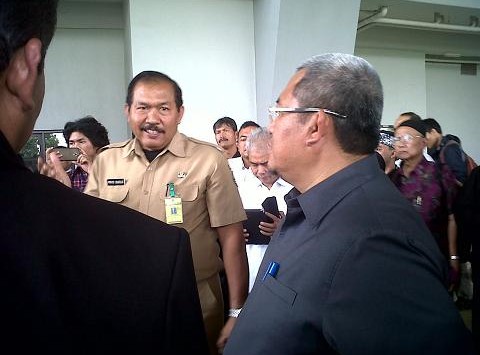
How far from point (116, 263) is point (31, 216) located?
0.11 meters

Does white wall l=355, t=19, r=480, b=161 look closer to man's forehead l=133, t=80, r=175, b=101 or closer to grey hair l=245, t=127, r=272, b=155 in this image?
grey hair l=245, t=127, r=272, b=155

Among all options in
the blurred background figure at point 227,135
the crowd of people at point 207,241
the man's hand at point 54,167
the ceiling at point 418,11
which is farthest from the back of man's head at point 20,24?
the ceiling at point 418,11

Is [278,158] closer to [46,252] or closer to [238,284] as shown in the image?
[238,284]

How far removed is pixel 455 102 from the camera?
27.0 ft

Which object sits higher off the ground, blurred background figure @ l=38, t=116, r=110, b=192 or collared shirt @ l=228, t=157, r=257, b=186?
blurred background figure @ l=38, t=116, r=110, b=192

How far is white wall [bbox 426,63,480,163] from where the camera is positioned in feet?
26.6

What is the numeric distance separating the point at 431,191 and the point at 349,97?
1.82 metres

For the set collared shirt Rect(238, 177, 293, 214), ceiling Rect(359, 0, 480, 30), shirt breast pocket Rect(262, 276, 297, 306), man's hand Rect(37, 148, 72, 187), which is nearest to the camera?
shirt breast pocket Rect(262, 276, 297, 306)

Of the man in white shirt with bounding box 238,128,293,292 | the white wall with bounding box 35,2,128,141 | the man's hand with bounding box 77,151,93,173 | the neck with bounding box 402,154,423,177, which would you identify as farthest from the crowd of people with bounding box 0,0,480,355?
the white wall with bounding box 35,2,128,141

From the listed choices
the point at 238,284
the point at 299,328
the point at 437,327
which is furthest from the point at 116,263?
the point at 238,284

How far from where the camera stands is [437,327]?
80 centimetres

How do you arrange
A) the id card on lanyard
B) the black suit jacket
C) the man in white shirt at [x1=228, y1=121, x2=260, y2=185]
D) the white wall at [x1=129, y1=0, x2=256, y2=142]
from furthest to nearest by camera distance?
the white wall at [x1=129, y1=0, x2=256, y2=142], the man in white shirt at [x1=228, y1=121, x2=260, y2=185], the id card on lanyard, the black suit jacket

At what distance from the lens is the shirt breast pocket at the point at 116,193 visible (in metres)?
1.63

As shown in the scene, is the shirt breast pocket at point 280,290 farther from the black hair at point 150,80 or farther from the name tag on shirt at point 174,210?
the black hair at point 150,80
